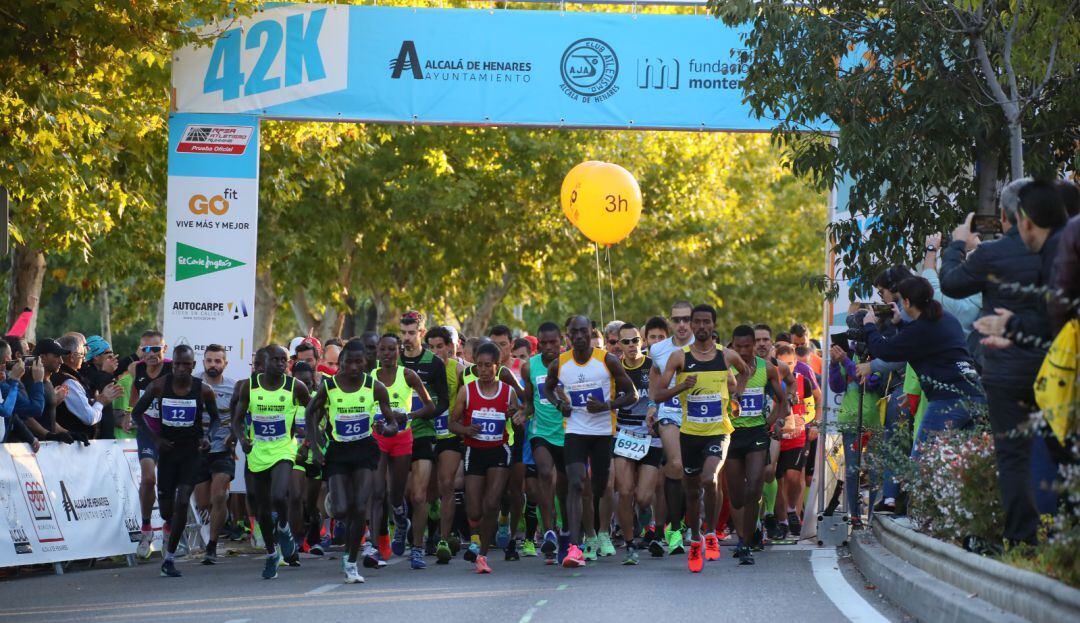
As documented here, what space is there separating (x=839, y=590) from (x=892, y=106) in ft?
17.2

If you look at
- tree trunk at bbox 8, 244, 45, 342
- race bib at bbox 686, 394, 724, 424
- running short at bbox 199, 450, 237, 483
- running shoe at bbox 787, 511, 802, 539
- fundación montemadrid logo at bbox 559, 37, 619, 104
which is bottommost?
running shoe at bbox 787, 511, 802, 539

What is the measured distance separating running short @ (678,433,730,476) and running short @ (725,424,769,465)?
0.24 meters

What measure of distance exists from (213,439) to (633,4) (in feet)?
21.7

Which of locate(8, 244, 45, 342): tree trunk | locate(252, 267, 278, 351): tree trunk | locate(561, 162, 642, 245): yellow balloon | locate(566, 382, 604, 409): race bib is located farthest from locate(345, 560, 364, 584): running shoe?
locate(252, 267, 278, 351): tree trunk

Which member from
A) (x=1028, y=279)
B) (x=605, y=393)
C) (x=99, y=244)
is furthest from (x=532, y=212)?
(x=1028, y=279)

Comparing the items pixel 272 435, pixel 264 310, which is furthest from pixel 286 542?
pixel 264 310

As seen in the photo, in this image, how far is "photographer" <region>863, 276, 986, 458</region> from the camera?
11.8 m

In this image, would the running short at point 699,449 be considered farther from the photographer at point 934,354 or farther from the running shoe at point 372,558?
the running shoe at point 372,558

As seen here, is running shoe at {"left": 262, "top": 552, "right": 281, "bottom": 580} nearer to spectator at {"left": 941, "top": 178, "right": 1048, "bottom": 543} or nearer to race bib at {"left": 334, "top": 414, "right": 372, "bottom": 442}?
race bib at {"left": 334, "top": 414, "right": 372, "bottom": 442}

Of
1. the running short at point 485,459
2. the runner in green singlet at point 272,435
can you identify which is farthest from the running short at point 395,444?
the runner in green singlet at point 272,435

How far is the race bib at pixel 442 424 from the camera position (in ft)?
47.7

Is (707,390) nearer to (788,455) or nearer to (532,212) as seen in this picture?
(788,455)

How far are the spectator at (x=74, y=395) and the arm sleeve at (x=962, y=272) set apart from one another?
8591 mm

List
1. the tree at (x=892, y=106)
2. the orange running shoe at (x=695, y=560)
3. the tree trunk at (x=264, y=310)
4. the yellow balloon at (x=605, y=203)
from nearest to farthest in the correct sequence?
the orange running shoe at (x=695, y=560) → the tree at (x=892, y=106) → the yellow balloon at (x=605, y=203) → the tree trunk at (x=264, y=310)
